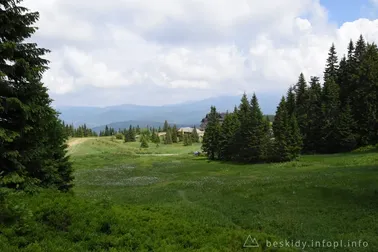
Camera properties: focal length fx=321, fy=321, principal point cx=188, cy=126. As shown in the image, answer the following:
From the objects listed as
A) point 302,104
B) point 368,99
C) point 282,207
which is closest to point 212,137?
point 302,104

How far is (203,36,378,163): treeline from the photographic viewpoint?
72.6 meters

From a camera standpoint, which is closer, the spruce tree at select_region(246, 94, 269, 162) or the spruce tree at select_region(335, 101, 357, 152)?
the spruce tree at select_region(246, 94, 269, 162)

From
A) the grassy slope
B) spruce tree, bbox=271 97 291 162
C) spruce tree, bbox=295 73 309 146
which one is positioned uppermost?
spruce tree, bbox=295 73 309 146

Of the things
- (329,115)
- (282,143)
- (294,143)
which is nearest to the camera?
(282,143)

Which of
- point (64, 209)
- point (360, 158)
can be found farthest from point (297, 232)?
point (360, 158)

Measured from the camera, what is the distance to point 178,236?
14297mm

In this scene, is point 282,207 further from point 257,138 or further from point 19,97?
point 257,138

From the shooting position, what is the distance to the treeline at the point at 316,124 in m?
72.6

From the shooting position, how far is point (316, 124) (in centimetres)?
8162

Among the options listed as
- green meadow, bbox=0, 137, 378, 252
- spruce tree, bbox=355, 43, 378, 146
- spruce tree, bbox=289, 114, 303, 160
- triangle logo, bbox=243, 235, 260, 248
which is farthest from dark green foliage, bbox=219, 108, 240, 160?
triangle logo, bbox=243, 235, 260, 248

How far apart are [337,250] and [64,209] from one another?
42.5ft

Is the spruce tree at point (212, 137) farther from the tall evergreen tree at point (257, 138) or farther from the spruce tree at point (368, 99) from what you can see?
the spruce tree at point (368, 99)

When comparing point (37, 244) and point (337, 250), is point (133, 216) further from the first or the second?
point (337, 250)

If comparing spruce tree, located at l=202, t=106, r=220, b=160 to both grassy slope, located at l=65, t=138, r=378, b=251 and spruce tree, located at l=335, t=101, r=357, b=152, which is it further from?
grassy slope, located at l=65, t=138, r=378, b=251
